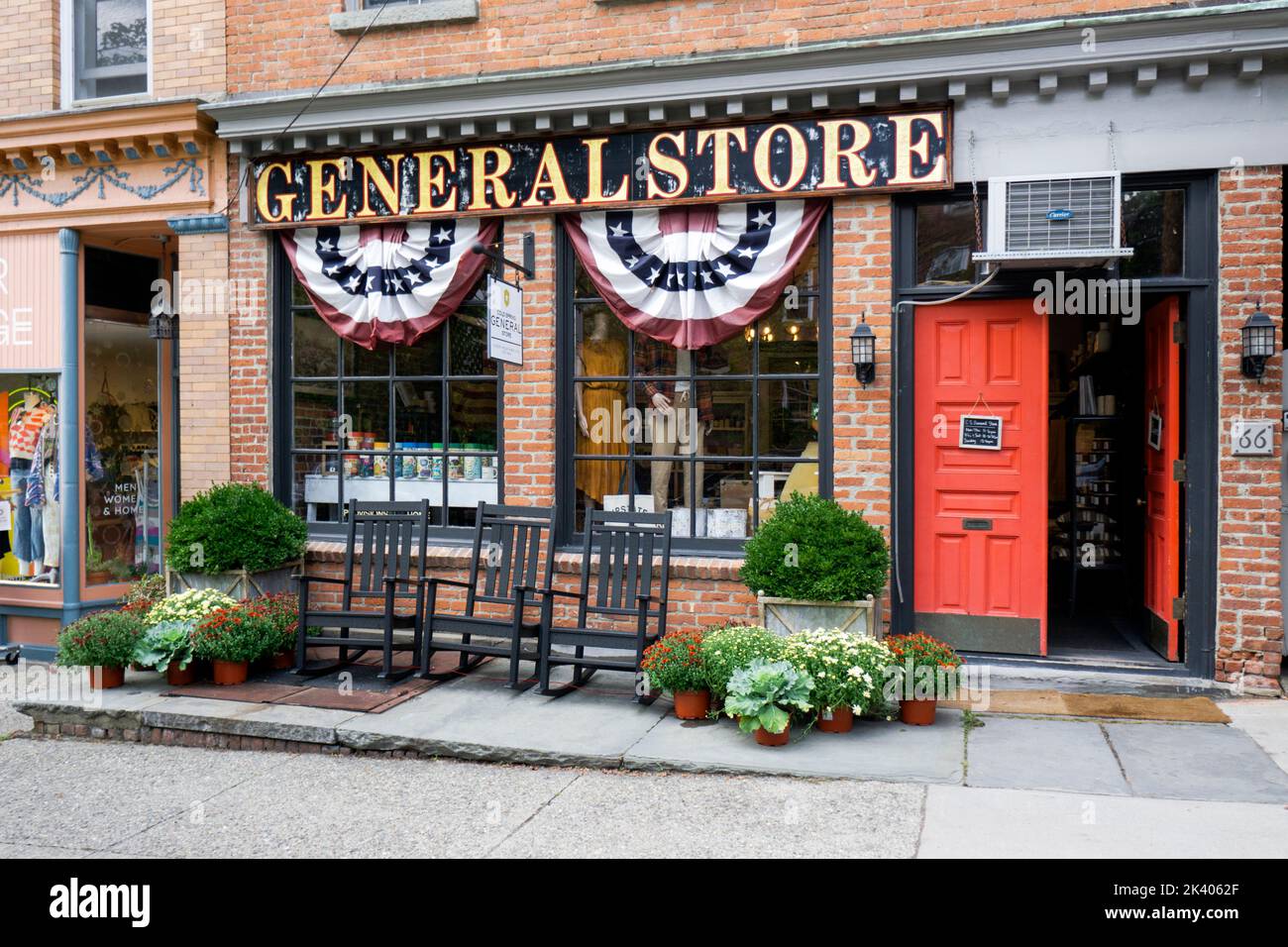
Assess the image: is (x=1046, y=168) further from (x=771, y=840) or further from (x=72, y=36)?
(x=72, y=36)

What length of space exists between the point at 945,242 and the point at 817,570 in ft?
8.54

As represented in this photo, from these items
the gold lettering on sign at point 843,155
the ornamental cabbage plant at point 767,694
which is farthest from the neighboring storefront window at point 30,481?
the gold lettering on sign at point 843,155

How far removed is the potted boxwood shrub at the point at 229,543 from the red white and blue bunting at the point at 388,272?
165 centimetres

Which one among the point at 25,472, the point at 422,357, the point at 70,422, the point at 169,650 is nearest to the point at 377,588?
the point at 169,650

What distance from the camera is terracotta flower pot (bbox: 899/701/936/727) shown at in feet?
20.1

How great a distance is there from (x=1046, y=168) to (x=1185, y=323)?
142 cm

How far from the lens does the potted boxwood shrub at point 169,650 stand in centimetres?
708

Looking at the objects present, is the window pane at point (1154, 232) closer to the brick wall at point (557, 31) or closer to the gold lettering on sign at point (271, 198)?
the brick wall at point (557, 31)

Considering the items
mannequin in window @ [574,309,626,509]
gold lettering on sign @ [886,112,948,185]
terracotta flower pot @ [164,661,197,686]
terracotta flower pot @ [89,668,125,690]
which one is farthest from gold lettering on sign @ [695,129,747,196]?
terracotta flower pot @ [89,668,125,690]

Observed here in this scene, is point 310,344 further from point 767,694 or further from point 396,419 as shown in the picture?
point 767,694

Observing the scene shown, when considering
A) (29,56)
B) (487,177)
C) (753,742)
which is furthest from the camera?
(29,56)

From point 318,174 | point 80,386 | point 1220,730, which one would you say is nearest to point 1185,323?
point 1220,730

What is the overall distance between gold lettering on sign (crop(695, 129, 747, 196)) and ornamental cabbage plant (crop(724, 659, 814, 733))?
3606 millimetres

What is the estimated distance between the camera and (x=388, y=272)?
8438 mm
